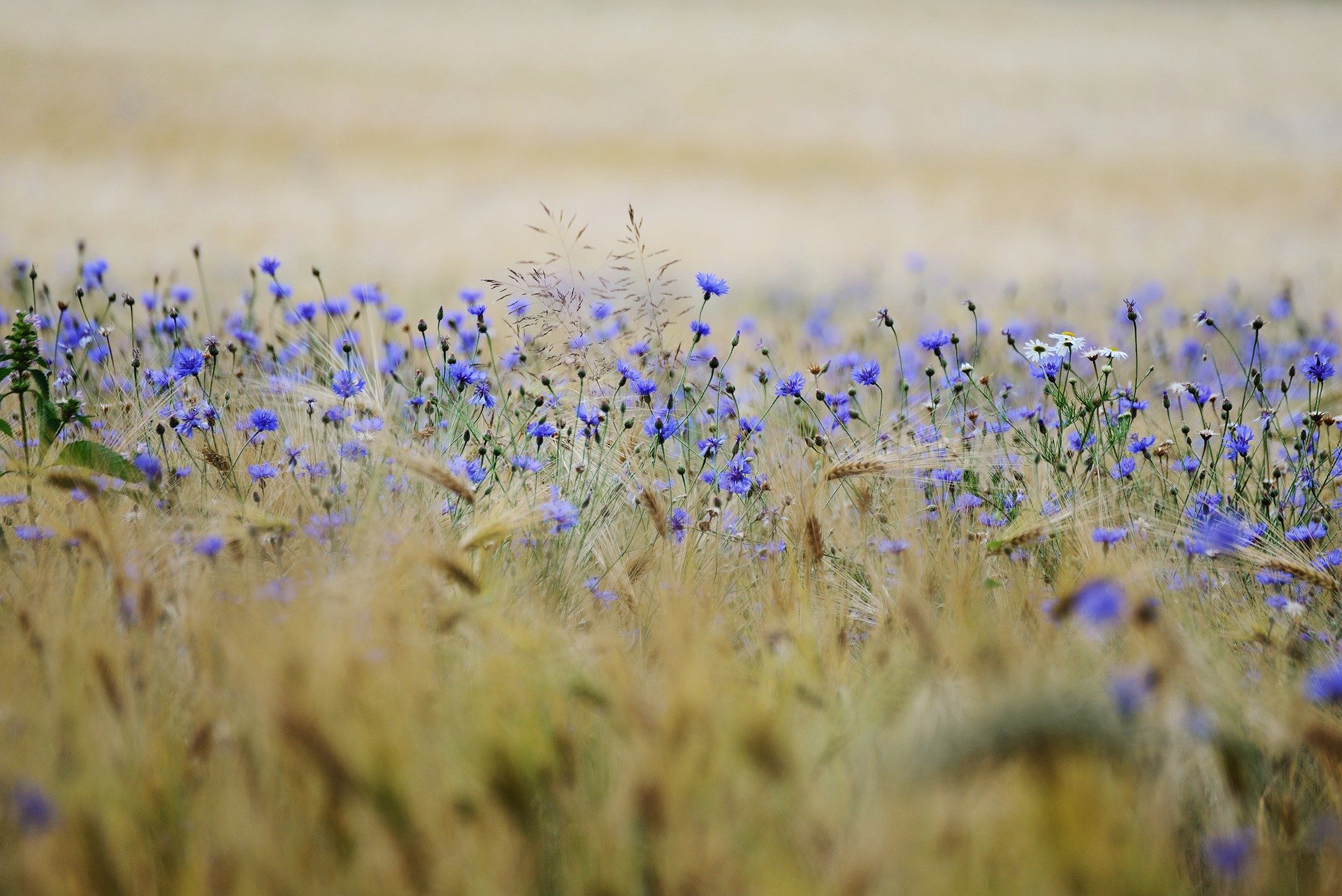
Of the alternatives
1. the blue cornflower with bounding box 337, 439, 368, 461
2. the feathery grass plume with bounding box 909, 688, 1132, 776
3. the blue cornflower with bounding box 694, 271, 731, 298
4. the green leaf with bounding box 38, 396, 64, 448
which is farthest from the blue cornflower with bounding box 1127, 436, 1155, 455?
the green leaf with bounding box 38, 396, 64, 448

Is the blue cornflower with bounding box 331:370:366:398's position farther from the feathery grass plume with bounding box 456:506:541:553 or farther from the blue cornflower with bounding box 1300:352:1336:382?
the blue cornflower with bounding box 1300:352:1336:382

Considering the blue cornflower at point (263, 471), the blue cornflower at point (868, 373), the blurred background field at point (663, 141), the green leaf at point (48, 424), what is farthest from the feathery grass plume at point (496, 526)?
the blurred background field at point (663, 141)

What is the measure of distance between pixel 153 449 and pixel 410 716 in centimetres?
143

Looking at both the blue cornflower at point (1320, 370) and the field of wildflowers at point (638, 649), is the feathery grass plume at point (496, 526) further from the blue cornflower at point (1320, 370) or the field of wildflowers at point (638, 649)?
the blue cornflower at point (1320, 370)

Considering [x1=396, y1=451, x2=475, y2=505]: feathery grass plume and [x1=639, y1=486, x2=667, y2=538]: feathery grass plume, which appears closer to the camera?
[x1=396, y1=451, x2=475, y2=505]: feathery grass plume

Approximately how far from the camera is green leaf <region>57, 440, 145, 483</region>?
196 centimetres

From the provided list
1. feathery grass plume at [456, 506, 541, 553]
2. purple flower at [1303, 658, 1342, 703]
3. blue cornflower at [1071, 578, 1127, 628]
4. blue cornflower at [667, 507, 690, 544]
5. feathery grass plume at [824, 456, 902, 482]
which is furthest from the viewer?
blue cornflower at [667, 507, 690, 544]

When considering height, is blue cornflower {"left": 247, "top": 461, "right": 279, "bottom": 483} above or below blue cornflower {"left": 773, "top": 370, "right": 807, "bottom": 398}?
below

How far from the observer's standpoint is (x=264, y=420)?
87.9 inches

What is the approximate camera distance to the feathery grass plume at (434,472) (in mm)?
1653

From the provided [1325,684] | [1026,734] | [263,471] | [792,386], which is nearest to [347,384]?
[263,471]

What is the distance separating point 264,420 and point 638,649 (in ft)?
3.48

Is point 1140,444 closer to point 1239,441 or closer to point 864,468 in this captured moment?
point 1239,441

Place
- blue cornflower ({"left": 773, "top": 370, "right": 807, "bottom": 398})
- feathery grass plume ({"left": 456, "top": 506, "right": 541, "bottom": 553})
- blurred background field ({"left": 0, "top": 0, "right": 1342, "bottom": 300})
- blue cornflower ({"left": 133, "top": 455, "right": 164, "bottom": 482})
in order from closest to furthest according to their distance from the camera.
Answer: feathery grass plume ({"left": 456, "top": 506, "right": 541, "bottom": 553}) < blue cornflower ({"left": 133, "top": 455, "right": 164, "bottom": 482}) < blue cornflower ({"left": 773, "top": 370, "right": 807, "bottom": 398}) < blurred background field ({"left": 0, "top": 0, "right": 1342, "bottom": 300})
